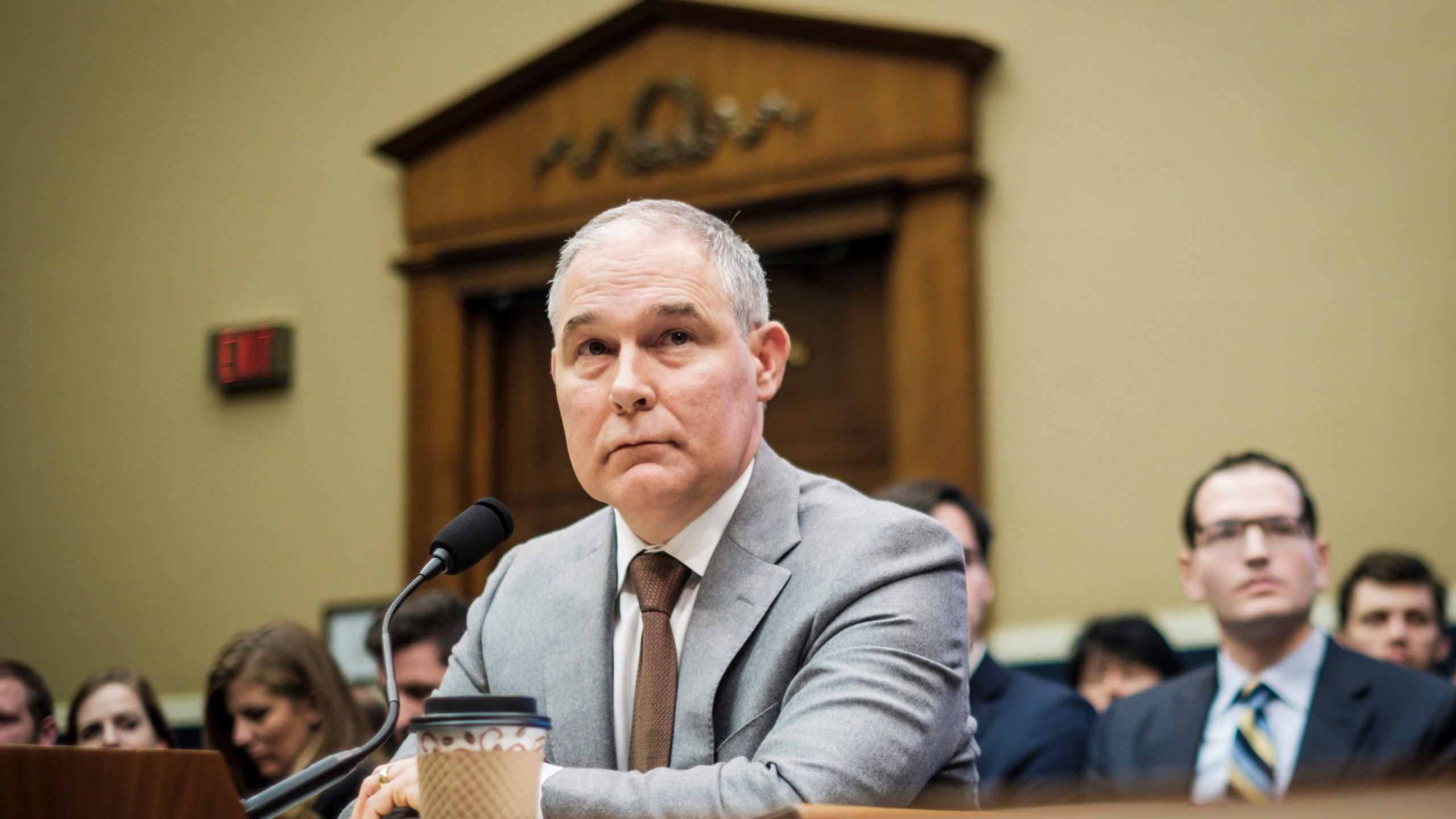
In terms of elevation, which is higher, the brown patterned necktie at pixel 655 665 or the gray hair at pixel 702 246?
the gray hair at pixel 702 246

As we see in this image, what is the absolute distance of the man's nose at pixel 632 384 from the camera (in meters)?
1.64

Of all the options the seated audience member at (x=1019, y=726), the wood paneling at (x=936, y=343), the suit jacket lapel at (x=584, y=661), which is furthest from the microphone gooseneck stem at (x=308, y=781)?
the wood paneling at (x=936, y=343)

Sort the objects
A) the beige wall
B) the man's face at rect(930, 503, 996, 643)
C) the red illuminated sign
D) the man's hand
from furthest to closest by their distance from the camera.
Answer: the red illuminated sign
the beige wall
the man's face at rect(930, 503, 996, 643)
the man's hand

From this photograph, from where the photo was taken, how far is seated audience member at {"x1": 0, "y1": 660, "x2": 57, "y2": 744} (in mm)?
3613

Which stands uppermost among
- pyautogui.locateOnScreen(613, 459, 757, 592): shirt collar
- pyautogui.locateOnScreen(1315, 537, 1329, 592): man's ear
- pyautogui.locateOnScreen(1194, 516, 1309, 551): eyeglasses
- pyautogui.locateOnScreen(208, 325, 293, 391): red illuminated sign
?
pyautogui.locateOnScreen(208, 325, 293, 391): red illuminated sign

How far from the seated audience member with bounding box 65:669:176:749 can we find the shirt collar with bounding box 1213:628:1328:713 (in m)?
2.56

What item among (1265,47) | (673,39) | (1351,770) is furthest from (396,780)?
(673,39)

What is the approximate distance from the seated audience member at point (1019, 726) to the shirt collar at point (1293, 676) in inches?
12.0

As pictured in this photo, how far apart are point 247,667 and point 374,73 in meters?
3.36

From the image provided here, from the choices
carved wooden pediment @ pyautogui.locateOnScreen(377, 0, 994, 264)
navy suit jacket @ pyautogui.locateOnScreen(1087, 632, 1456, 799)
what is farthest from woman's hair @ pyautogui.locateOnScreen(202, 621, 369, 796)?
carved wooden pediment @ pyautogui.locateOnScreen(377, 0, 994, 264)

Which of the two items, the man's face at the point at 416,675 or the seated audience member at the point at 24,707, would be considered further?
the seated audience member at the point at 24,707

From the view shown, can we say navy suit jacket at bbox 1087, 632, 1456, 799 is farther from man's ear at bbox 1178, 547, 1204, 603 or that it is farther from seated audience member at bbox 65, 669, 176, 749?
seated audience member at bbox 65, 669, 176, 749

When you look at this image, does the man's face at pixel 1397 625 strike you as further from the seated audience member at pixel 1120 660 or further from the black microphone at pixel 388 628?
the black microphone at pixel 388 628

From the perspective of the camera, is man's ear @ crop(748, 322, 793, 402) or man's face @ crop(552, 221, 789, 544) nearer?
man's face @ crop(552, 221, 789, 544)
